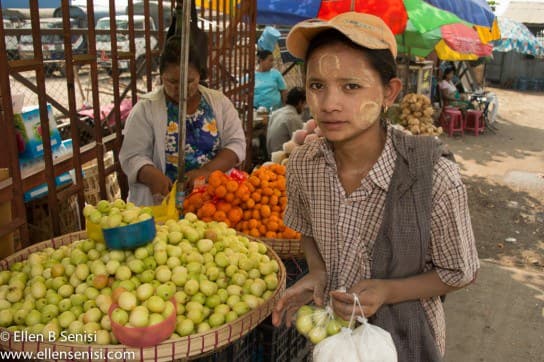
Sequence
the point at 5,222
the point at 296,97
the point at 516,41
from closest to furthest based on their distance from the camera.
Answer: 1. the point at 5,222
2. the point at 296,97
3. the point at 516,41

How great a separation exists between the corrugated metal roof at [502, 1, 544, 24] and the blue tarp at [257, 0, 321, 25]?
2410 centimetres

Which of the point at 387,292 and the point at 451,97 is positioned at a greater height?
the point at 387,292

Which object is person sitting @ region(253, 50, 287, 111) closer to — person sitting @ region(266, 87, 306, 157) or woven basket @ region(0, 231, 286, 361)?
person sitting @ region(266, 87, 306, 157)

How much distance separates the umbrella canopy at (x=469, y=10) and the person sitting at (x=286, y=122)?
7.48 feet

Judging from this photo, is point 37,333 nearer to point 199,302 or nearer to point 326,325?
point 199,302

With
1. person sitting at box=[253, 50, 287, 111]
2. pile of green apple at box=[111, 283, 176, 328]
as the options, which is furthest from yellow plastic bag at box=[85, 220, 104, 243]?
person sitting at box=[253, 50, 287, 111]

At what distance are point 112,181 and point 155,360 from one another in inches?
154

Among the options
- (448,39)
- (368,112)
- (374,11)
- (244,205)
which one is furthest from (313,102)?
(448,39)

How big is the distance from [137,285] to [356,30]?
1.31m

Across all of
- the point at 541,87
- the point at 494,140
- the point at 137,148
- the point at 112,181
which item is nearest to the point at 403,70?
the point at 494,140

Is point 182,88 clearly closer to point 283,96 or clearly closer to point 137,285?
point 137,285

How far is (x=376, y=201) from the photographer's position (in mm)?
1633

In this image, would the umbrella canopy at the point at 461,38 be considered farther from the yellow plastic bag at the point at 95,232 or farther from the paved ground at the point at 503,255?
the yellow plastic bag at the point at 95,232

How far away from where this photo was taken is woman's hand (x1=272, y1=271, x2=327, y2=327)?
172 cm
